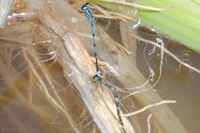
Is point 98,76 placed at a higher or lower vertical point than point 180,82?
higher

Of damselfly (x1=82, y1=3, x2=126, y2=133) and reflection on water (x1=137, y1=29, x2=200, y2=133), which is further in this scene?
reflection on water (x1=137, y1=29, x2=200, y2=133)

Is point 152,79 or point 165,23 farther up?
point 165,23

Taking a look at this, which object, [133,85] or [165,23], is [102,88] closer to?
[133,85]

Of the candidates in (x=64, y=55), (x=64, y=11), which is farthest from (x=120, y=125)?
(x=64, y=11)

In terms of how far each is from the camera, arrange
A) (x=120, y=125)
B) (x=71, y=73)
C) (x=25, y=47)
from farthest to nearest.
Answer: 1. (x=25, y=47)
2. (x=71, y=73)
3. (x=120, y=125)

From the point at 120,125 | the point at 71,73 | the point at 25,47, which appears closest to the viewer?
the point at 120,125

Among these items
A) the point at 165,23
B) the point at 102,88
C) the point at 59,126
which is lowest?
the point at 59,126

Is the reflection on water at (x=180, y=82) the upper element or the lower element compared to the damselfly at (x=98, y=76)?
lower

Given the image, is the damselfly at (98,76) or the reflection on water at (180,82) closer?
the damselfly at (98,76)
